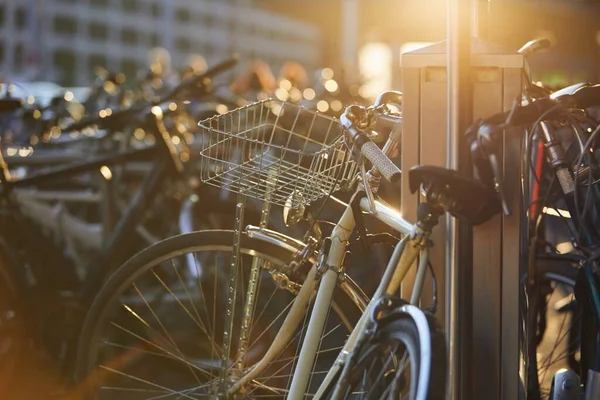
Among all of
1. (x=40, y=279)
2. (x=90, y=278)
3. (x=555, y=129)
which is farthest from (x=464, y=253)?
(x=40, y=279)

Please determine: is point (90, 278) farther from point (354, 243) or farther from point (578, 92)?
point (578, 92)

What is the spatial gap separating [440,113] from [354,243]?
489 mm

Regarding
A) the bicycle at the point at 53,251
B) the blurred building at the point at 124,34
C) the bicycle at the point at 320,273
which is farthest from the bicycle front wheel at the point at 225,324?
the blurred building at the point at 124,34

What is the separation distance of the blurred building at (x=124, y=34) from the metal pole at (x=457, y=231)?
233ft

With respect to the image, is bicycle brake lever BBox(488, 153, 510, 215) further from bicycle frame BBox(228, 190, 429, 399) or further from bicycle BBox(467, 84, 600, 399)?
bicycle frame BBox(228, 190, 429, 399)

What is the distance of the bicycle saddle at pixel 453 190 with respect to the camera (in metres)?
2.39

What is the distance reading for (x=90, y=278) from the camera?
457 cm

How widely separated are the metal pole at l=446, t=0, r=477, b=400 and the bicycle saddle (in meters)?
0.11

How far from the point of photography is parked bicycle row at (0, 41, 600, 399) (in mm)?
2510

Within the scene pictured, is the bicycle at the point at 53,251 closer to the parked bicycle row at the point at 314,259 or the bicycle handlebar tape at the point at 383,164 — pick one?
the parked bicycle row at the point at 314,259

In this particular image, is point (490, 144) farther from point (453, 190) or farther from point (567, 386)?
point (567, 386)

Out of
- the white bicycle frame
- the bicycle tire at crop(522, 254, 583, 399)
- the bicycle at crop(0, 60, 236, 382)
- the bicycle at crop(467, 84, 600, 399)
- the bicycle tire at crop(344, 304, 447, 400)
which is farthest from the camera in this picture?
the bicycle at crop(0, 60, 236, 382)

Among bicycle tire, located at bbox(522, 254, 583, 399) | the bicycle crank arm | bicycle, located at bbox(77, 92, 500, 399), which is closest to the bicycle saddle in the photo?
bicycle, located at bbox(77, 92, 500, 399)

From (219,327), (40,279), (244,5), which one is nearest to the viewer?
(219,327)
